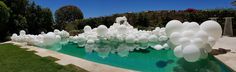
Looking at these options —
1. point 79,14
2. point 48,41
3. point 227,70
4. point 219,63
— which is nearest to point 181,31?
point 219,63

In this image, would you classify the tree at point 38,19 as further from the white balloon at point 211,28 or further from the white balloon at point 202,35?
the white balloon at point 202,35

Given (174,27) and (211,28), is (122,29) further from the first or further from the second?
(211,28)

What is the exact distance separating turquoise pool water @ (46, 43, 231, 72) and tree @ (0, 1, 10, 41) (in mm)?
13735

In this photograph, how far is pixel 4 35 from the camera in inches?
1104

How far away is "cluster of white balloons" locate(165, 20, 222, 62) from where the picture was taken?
957 cm

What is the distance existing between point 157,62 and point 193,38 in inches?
72.2

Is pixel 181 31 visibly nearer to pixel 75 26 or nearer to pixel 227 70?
pixel 227 70

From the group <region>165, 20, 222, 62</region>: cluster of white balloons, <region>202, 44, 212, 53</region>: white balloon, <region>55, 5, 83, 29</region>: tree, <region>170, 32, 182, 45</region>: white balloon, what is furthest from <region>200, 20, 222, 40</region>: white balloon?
<region>55, 5, 83, 29</region>: tree

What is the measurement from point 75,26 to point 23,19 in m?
4.36

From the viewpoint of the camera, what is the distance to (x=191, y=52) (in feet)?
30.8

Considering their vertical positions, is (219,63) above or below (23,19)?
below

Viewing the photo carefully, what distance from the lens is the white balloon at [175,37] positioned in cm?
1052

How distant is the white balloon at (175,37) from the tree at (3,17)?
1796 cm

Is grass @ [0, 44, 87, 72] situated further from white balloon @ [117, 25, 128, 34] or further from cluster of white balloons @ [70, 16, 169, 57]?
white balloon @ [117, 25, 128, 34]
